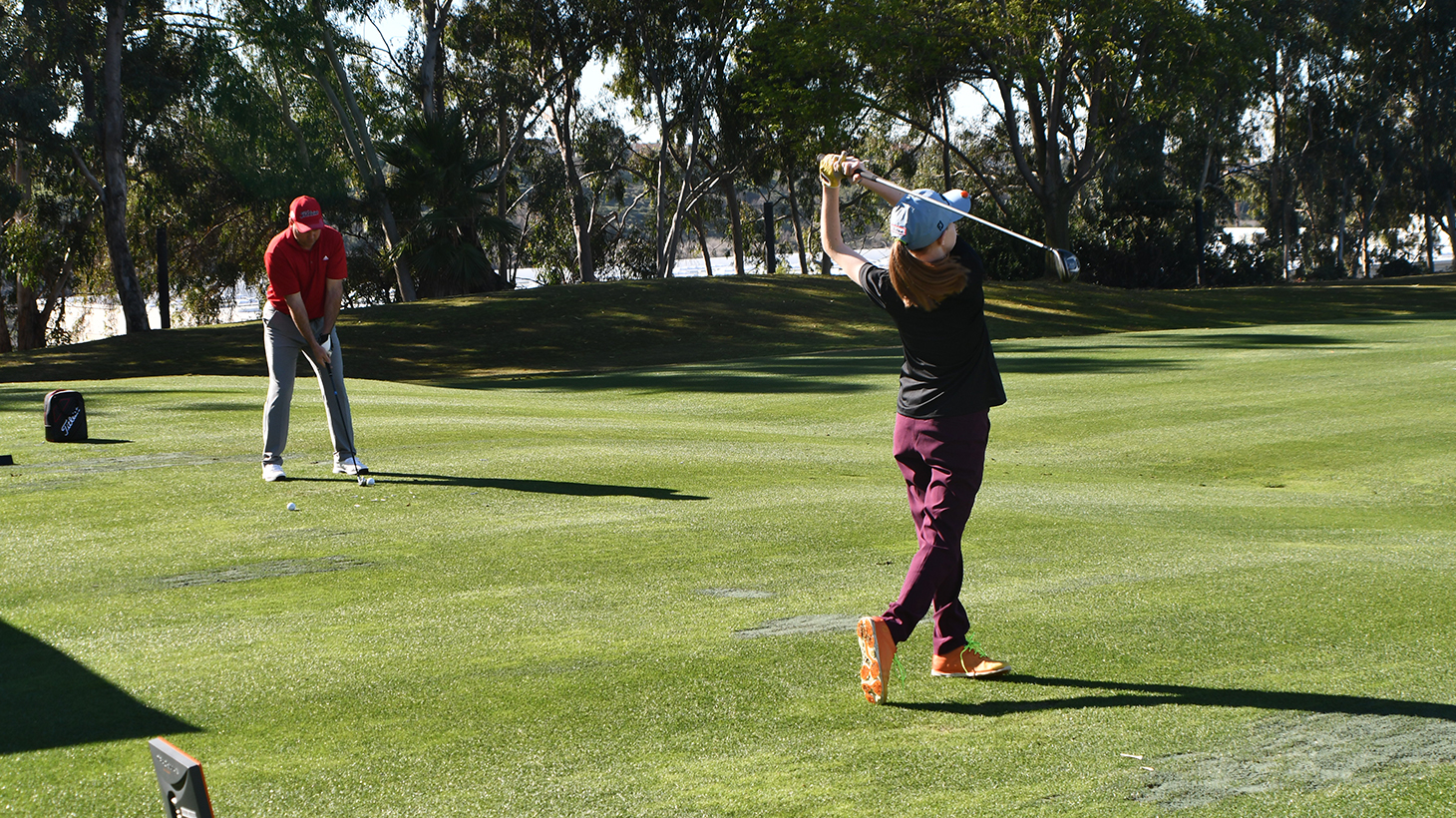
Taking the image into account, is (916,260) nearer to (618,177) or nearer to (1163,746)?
(1163,746)

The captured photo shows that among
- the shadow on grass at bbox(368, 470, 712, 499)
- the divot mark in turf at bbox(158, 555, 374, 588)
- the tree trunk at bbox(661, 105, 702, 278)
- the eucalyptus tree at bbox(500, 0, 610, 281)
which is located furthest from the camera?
the tree trunk at bbox(661, 105, 702, 278)

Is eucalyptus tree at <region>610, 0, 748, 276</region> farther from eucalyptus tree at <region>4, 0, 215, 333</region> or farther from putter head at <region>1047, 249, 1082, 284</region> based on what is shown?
putter head at <region>1047, 249, 1082, 284</region>

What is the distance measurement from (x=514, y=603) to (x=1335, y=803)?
379 centimetres

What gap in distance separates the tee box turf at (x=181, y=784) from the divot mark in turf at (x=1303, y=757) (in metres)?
2.71

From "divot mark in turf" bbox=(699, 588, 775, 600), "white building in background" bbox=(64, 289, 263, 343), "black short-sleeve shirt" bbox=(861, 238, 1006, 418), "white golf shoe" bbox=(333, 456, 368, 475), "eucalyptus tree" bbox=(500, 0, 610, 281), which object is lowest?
"divot mark in turf" bbox=(699, 588, 775, 600)

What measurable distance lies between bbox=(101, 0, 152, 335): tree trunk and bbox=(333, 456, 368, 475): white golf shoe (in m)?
27.4

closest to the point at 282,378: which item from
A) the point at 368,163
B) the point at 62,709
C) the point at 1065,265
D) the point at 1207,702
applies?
the point at 62,709

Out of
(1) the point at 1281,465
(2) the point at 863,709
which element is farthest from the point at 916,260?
(1) the point at 1281,465

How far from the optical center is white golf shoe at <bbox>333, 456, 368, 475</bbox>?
9662mm

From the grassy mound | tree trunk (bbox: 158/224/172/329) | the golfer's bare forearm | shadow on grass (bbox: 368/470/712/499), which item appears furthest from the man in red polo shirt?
tree trunk (bbox: 158/224/172/329)

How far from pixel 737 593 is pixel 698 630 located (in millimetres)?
764

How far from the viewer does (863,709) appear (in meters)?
4.59

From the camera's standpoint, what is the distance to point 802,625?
18.7 ft

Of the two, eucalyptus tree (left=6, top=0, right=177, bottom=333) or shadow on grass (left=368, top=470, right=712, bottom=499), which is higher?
eucalyptus tree (left=6, top=0, right=177, bottom=333)
